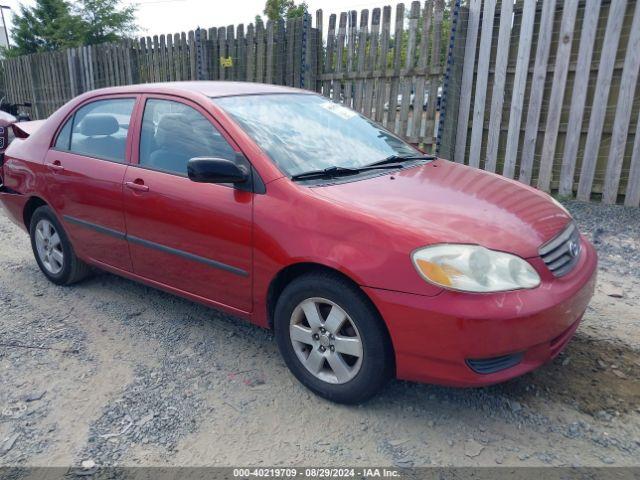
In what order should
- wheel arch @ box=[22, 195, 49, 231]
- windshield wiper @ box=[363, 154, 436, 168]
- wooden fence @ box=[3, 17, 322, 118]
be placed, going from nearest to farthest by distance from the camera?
windshield wiper @ box=[363, 154, 436, 168], wheel arch @ box=[22, 195, 49, 231], wooden fence @ box=[3, 17, 322, 118]

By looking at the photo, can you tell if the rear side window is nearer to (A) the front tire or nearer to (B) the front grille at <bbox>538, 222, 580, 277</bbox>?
(A) the front tire

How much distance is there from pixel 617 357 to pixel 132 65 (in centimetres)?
1056

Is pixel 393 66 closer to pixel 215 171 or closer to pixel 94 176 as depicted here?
pixel 94 176

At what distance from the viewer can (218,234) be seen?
2.92 meters

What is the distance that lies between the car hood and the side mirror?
0.45m

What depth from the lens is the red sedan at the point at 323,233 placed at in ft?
7.50

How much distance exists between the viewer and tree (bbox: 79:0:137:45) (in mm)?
26020

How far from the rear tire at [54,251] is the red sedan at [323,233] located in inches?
7.1

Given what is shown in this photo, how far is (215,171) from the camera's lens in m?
2.72

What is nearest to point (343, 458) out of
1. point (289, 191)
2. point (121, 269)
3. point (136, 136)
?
point (289, 191)

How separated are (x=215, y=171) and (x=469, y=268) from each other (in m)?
1.41

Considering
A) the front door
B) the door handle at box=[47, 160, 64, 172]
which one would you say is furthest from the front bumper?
the door handle at box=[47, 160, 64, 172]

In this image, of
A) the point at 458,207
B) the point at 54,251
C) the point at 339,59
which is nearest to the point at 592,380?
the point at 458,207

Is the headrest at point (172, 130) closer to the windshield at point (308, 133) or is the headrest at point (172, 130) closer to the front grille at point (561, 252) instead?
the windshield at point (308, 133)
